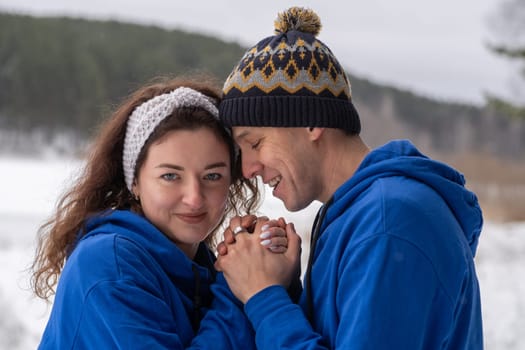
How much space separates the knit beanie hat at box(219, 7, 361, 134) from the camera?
183 centimetres

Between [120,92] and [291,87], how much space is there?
14928 mm

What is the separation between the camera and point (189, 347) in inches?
69.2

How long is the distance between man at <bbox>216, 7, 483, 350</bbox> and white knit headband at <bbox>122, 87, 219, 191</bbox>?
0.48 feet

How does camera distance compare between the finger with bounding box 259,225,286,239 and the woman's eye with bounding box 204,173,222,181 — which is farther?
the woman's eye with bounding box 204,173,222,181

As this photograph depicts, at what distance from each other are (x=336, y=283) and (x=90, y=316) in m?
0.63

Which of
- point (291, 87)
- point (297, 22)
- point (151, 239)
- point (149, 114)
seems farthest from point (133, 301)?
point (297, 22)

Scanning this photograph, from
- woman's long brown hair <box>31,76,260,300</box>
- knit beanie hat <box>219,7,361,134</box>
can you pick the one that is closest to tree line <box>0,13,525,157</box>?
woman's long brown hair <box>31,76,260,300</box>

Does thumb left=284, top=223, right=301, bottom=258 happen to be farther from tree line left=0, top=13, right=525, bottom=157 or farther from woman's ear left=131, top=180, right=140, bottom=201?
tree line left=0, top=13, right=525, bottom=157

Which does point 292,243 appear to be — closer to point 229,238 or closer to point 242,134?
point 229,238

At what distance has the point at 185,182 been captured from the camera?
6.48 ft

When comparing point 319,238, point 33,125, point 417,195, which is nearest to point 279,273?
point 319,238

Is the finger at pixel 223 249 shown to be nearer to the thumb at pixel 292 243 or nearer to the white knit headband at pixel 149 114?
the thumb at pixel 292 243

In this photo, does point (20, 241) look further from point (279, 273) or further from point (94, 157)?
point (279, 273)

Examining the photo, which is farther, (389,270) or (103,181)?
(103,181)
